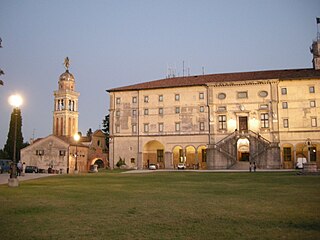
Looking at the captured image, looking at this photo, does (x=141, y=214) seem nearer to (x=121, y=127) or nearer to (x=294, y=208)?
(x=294, y=208)

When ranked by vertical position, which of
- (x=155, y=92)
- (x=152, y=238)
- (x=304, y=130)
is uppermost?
(x=155, y=92)

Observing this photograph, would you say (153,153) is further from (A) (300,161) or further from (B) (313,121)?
(B) (313,121)

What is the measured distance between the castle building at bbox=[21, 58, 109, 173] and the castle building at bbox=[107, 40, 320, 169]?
6997 millimetres

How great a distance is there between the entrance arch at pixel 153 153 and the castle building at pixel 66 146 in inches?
375

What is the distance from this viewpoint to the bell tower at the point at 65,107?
250 ft

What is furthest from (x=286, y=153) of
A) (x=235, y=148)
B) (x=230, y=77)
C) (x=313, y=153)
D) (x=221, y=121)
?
(x=230, y=77)

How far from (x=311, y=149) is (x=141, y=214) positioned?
4799 centimetres

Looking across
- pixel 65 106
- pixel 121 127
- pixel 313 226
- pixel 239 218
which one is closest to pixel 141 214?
pixel 239 218

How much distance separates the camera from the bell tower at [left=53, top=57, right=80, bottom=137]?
250 feet

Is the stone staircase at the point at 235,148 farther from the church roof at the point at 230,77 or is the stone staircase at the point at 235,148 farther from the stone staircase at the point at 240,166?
the church roof at the point at 230,77

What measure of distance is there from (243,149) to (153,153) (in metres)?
15.5

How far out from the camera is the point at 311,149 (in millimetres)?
52656

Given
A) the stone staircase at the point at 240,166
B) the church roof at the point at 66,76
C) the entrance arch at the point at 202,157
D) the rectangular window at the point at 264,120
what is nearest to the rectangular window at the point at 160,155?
the entrance arch at the point at 202,157

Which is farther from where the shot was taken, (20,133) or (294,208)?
(20,133)
